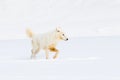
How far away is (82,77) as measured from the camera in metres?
4.86

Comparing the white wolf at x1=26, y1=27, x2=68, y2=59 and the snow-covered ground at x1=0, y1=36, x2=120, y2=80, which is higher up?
the white wolf at x1=26, y1=27, x2=68, y2=59

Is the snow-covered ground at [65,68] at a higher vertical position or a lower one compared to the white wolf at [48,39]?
lower

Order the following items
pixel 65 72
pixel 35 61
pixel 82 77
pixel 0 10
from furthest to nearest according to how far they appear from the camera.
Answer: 1. pixel 0 10
2. pixel 35 61
3. pixel 65 72
4. pixel 82 77

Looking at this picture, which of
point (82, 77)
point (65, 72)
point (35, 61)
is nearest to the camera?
point (82, 77)

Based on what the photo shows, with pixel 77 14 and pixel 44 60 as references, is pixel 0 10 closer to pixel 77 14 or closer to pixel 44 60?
pixel 77 14

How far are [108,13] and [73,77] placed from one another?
1656 centimetres

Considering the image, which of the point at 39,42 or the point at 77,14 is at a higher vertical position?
the point at 77,14

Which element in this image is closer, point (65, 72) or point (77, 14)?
point (65, 72)

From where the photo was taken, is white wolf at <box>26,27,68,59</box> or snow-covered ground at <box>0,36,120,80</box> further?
white wolf at <box>26,27,68,59</box>

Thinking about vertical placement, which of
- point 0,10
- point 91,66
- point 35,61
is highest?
point 0,10

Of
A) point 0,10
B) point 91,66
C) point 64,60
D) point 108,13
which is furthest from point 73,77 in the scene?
point 0,10

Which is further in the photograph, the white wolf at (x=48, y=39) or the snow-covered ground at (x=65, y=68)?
the white wolf at (x=48, y=39)

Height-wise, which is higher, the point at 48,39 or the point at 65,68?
the point at 48,39

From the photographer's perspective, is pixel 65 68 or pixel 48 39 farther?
pixel 48 39
